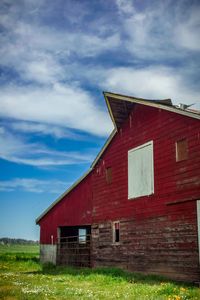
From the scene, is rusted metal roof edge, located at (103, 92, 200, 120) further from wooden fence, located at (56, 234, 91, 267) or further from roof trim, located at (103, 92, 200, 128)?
wooden fence, located at (56, 234, 91, 267)

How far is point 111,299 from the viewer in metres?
12.1

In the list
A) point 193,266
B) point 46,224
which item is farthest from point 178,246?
point 46,224

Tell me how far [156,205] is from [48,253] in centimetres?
1485

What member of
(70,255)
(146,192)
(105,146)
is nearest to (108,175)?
(105,146)

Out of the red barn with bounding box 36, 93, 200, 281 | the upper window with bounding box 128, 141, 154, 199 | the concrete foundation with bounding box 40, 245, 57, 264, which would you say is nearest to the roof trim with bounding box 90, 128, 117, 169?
the red barn with bounding box 36, 93, 200, 281

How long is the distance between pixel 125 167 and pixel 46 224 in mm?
12721

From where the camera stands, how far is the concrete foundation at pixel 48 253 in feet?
95.4

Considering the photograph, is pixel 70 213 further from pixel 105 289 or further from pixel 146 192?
pixel 105 289

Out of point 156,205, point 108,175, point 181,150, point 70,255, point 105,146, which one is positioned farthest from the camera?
point 70,255

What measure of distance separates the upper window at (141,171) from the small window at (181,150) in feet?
6.55

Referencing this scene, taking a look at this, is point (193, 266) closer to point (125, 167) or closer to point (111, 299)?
point (111, 299)

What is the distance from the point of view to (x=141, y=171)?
64.8 ft

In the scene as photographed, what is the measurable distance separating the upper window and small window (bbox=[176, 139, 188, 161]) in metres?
2.00

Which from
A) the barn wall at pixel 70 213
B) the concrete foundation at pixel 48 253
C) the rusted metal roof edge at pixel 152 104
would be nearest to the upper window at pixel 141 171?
the rusted metal roof edge at pixel 152 104
